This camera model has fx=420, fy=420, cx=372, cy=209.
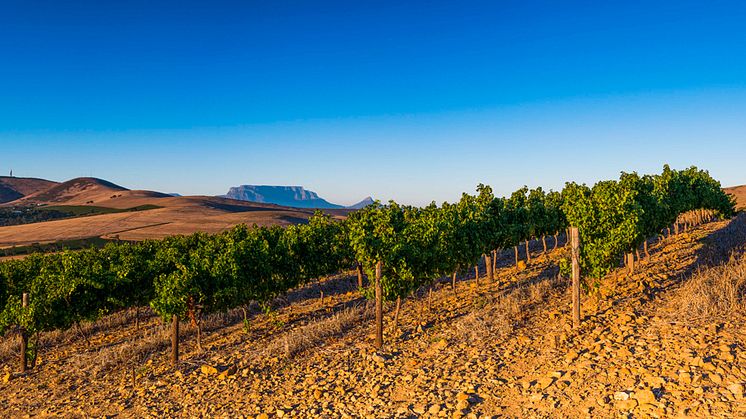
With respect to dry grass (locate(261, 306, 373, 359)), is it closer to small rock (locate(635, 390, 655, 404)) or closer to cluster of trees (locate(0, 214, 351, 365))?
cluster of trees (locate(0, 214, 351, 365))

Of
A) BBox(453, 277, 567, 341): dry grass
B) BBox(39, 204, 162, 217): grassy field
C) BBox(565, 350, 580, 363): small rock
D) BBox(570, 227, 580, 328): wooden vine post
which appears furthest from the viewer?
BBox(39, 204, 162, 217): grassy field

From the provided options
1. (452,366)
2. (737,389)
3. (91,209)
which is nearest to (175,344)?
(452,366)

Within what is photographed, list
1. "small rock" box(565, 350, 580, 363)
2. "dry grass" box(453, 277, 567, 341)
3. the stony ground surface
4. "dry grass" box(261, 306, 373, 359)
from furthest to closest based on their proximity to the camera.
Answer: "dry grass" box(261, 306, 373, 359), "dry grass" box(453, 277, 567, 341), "small rock" box(565, 350, 580, 363), the stony ground surface

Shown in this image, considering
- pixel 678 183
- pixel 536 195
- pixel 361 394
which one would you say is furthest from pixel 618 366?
pixel 678 183

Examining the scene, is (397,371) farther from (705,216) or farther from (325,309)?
(705,216)

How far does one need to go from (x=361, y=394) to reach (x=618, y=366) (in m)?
5.89

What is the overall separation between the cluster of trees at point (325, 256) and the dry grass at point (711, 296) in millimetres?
2376

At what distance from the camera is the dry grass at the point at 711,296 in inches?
447

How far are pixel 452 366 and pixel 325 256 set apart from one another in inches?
614

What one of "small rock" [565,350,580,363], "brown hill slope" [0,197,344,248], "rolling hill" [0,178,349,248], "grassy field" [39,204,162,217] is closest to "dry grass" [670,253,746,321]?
"small rock" [565,350,580,363]

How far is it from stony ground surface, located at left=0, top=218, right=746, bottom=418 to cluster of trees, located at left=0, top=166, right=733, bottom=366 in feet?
4.98

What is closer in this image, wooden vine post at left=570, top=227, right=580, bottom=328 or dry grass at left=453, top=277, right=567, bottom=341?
wooden vine post at left=570, top=227, right=580, bottom=328

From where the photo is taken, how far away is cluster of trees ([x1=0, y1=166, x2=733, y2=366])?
15.4m

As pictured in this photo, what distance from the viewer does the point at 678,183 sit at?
30.8 metres
